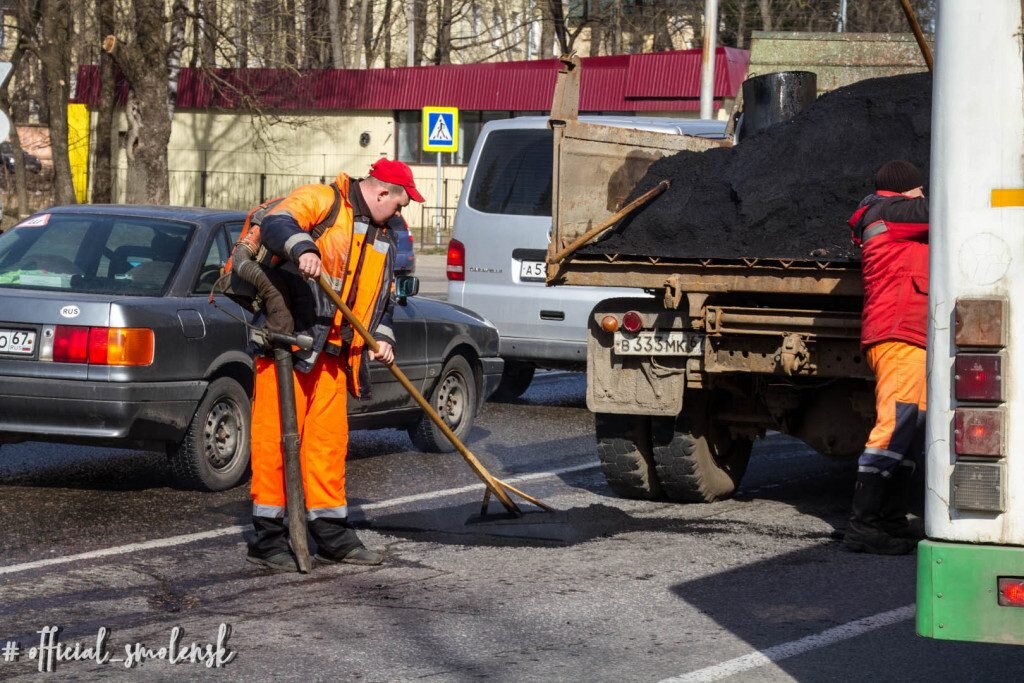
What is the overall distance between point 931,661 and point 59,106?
2910cm

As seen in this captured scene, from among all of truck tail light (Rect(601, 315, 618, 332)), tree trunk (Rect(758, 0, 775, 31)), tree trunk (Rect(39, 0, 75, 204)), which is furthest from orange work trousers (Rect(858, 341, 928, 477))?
tree trunk (Rect(758, 0, 775, 31))

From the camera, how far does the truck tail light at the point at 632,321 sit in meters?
7.62

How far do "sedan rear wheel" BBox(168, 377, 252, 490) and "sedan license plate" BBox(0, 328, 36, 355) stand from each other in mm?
885

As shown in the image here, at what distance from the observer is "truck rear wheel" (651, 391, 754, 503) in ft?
26.0

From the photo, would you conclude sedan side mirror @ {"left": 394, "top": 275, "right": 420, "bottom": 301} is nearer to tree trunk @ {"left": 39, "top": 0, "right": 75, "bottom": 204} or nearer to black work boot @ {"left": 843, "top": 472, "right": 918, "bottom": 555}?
black work boot @ {"left": 843, "top": 472, "right": 918, "bottom": 555}

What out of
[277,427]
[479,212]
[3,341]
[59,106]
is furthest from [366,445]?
[59,106]

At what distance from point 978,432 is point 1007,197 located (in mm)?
591

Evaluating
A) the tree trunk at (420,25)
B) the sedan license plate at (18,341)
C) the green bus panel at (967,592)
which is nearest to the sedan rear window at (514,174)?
the sedan license plate at (18,341)

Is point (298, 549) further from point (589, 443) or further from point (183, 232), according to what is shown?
point (589, 443)

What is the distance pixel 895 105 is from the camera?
316 inches

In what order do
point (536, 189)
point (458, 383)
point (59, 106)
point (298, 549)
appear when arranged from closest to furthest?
point (298, 549) → point (458, 383) → point (536, 189) → point (59, 106)

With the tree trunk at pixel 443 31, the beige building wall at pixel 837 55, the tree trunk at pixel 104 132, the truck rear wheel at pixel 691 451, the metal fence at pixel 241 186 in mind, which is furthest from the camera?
the tree trunk at pixel 443 31

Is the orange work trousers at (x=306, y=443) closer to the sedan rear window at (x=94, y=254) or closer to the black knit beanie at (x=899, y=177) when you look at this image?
the sedan rear window at (x=94, y=254)

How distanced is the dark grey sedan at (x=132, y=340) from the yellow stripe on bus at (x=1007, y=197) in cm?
423
